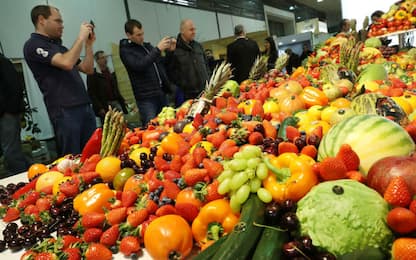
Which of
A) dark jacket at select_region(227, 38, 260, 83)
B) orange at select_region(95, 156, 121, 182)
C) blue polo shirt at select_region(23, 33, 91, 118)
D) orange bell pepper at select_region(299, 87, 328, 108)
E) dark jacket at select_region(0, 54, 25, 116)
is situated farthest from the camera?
dark jacket at select_region(227, 38, 260, 83)

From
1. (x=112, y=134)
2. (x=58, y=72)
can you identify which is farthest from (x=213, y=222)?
(x=58, y=72)

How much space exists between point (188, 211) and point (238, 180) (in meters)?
0.21

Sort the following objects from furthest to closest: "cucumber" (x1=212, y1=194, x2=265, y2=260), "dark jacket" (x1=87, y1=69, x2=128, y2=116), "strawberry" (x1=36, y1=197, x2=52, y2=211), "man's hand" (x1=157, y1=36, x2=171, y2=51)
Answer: "dark jacket" (x1=87, y1=69, x2=128, y2=116)
"man's hand" (x1=157, y1=36, x2=171, y2=51)
"strawberry" (x1=36, y1=197, x2=52, y2=211)
"cucumber" (x1=212, y1=194, x2=265, y2=260)

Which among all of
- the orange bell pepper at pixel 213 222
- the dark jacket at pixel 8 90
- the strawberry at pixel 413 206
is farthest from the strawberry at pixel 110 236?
the dark jacket at pixel 8 90

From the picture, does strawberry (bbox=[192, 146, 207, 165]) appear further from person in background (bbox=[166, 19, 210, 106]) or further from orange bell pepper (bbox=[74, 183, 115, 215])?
person in background (bbox=[166, 19, 210, 106])

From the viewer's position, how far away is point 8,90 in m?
3.35

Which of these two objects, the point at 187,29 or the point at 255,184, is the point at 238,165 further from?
the point at 187,29

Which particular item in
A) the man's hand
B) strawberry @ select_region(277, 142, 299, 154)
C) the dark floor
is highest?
the man's hand

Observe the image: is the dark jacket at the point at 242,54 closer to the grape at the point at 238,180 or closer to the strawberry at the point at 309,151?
the strawberry at the point at 309,151

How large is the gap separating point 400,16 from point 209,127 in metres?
4.58

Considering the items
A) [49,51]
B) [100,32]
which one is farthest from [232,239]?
[100,32]

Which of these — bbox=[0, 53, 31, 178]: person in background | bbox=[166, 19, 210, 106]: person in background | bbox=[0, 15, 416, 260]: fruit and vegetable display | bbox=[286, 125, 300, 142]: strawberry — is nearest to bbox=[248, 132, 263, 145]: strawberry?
bbox=[0, 15, 416, 260]: fruit and vegetable display

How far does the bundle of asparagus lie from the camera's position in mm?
1676

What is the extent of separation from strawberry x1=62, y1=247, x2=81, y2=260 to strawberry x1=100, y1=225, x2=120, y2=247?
0.07 metres
